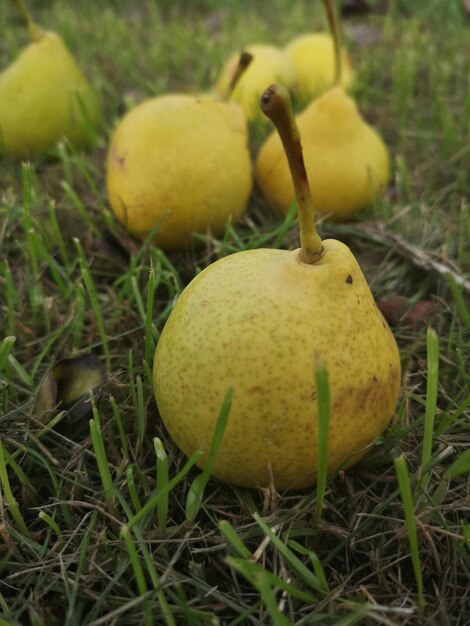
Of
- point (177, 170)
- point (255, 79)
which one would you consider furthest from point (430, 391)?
point (255, 79)

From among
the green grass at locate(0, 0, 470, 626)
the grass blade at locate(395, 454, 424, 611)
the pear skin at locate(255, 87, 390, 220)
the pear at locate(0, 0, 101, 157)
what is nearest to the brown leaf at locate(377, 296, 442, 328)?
the green grass at locate(0, 0, 470, 626)

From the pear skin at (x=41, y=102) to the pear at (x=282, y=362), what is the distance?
52.8 inches

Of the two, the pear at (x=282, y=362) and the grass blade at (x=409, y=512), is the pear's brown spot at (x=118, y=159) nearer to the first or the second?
the pear at (x=282, y=362)

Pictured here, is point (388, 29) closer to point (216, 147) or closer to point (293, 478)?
point (216, 147)

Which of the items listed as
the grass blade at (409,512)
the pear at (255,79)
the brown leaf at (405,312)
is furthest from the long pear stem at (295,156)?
the pear at (255,79)

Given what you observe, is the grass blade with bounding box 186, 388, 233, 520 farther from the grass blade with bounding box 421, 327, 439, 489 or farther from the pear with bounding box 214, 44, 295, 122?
the pear with bounding box 214, 44, 295, 122

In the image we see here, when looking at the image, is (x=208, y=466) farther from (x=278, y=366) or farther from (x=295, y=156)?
(x=295, y=156)

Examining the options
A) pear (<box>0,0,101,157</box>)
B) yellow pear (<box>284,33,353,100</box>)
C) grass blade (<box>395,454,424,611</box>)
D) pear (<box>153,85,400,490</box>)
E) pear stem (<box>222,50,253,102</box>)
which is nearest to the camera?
grass blade (<box>395,454,424,611</box>)

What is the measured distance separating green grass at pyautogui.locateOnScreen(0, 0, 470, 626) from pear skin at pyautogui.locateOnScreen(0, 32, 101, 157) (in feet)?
0.48

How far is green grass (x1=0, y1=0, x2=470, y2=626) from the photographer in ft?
3.20

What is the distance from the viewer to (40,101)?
2.21 meters

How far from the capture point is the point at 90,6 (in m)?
3.74

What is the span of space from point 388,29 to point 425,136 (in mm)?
1202

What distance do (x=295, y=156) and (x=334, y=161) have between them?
34.2 inches
